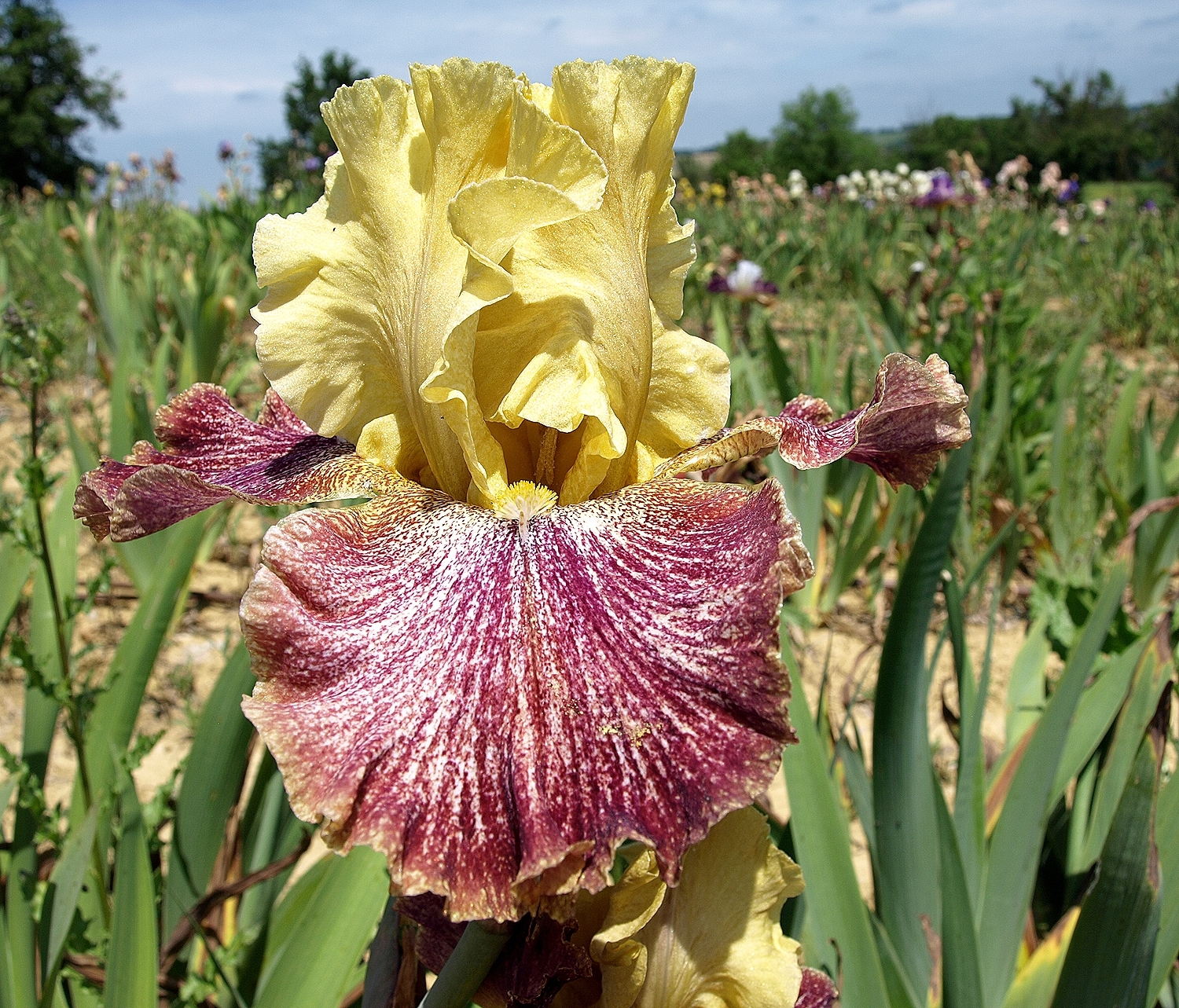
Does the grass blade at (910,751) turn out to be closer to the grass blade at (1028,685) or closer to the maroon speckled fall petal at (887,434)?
the maroon speckled fall petal at (887,434)

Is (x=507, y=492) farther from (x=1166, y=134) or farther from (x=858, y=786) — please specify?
(x=1166, y=134)

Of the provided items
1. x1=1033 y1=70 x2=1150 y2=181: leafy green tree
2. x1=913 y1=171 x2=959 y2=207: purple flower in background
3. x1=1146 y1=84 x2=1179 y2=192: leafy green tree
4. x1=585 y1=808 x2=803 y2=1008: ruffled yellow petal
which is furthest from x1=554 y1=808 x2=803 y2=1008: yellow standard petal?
x1=1033 y1=70 x2=1150 y2=181: leafy green tree

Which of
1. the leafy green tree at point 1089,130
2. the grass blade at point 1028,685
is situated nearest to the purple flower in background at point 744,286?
the grass blade at point 1028,685

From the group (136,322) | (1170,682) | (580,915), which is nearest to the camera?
(580,915)

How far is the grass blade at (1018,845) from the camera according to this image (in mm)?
1333

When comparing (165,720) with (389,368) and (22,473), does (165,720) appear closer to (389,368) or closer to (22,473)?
(22,473)

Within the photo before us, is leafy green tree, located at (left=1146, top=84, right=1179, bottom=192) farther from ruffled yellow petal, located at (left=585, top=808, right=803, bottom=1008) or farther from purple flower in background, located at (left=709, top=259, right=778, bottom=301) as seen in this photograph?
ruffled yellow petal, located at (left=585, top=808, right=803, bottom=1008)

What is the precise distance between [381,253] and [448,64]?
0.59 ft

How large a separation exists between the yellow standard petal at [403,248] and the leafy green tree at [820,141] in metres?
42.5

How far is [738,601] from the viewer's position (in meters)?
0.62

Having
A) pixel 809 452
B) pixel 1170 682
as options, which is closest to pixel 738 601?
pixel 809 452

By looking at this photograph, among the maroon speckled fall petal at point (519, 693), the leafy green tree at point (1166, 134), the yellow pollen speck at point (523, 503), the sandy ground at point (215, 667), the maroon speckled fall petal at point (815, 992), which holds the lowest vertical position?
the sandy ground at point (215, 667)

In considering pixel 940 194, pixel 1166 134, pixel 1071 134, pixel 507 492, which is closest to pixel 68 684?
pixel 507 492

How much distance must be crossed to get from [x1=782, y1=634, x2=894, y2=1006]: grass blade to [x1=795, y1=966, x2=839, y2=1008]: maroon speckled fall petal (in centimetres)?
20
